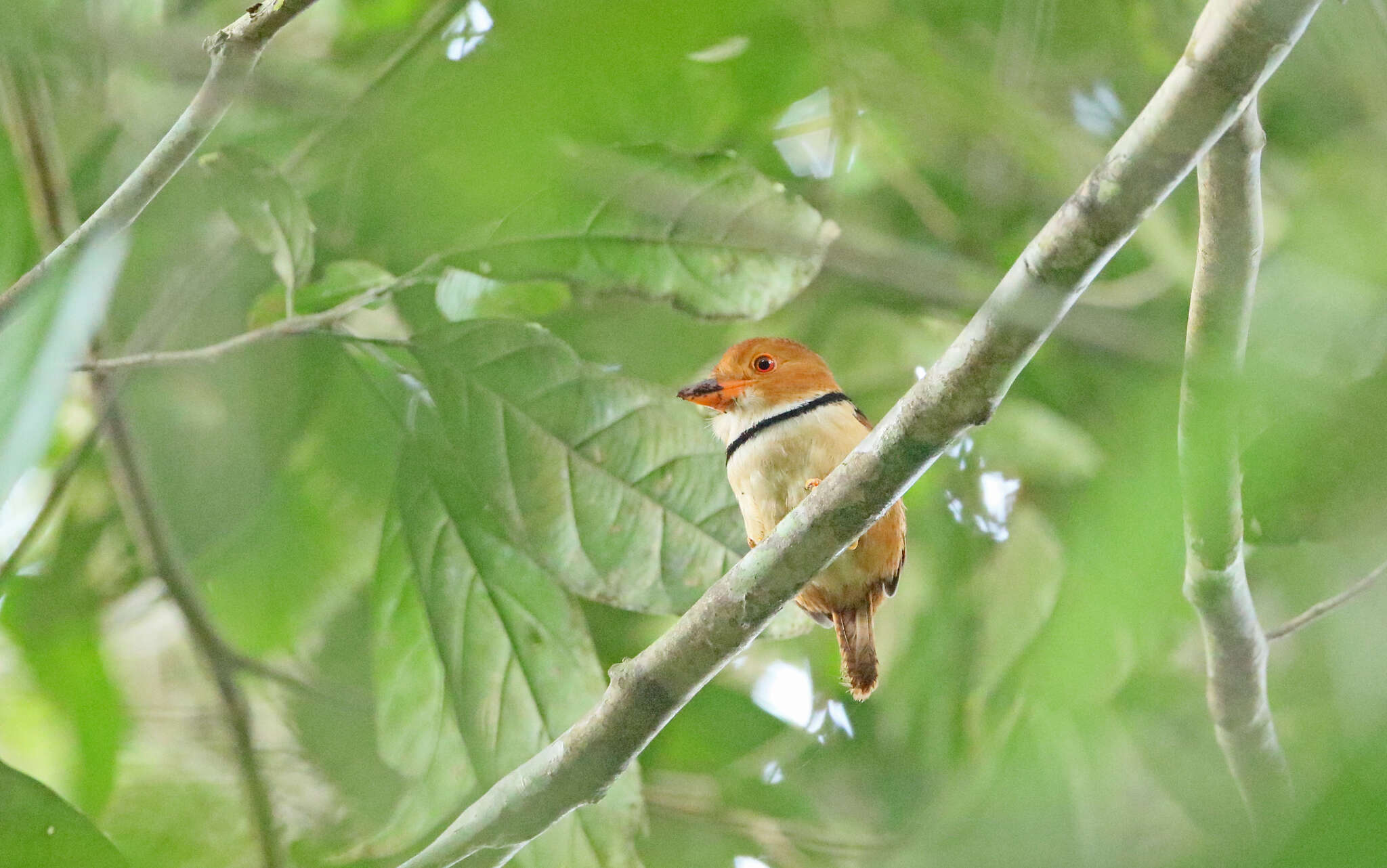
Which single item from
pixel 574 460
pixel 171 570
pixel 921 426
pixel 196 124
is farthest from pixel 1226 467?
pixel 171 570

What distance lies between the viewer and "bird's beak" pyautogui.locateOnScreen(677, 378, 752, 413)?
2.12 m

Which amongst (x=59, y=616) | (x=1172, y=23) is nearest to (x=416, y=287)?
(x=59, y=616)

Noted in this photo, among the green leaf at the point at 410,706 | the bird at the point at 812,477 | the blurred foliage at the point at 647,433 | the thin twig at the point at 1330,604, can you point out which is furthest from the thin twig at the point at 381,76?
the thin twig at the point at 1330,604

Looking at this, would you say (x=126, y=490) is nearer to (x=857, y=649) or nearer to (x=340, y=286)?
(x=340, y=286)

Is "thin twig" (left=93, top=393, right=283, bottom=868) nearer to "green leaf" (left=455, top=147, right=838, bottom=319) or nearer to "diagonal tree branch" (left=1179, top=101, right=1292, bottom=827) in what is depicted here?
"green leaf" (left=455, top=147, right=838, bottom=319)

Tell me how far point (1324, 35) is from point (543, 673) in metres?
1.22

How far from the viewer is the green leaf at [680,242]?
1.71 meters

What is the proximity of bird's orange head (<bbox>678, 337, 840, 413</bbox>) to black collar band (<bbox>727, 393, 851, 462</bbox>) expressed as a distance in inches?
1.5

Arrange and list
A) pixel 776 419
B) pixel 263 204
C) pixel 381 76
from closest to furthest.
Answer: pixel 381 76 → pixel 263 204 → pixel 776 419

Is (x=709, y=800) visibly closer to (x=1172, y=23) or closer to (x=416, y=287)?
(x=416, y=287)

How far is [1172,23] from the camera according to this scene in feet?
5.52

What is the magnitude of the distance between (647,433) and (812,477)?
270 mm

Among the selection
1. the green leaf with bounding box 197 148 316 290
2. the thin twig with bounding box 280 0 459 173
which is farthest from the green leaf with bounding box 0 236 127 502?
the green leaf with bounding box 197 148 316 290

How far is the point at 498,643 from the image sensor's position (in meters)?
1.79
